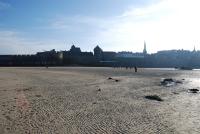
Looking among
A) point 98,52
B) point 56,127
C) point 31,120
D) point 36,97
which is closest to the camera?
point 56,127

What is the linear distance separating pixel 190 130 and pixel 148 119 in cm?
243

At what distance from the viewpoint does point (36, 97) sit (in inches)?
841

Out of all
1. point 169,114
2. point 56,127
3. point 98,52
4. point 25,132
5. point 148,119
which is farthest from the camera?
point 98,52

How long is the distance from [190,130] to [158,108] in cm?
552

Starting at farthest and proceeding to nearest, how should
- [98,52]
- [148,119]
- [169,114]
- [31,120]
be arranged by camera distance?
[98,52]
[169,114]
[148,119]
[31,120]

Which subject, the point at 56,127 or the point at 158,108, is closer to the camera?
the point at 56,127

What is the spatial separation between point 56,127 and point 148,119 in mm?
4735

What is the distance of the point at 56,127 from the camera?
1342 centimetres

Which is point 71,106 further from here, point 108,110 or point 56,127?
point 56,127

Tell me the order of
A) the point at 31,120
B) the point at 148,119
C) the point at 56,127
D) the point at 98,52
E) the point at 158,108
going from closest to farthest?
the point at 56,127
the point at 31,120
the point at 148,119
the point at 158,108
the point at 98,52

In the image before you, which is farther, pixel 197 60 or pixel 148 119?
pixel 197 60

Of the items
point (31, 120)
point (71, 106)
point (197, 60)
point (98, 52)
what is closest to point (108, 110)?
point (71, 106)

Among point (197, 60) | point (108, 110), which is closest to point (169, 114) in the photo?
point (108, 110)

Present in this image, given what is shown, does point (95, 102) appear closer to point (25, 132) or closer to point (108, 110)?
point (108, 110)
